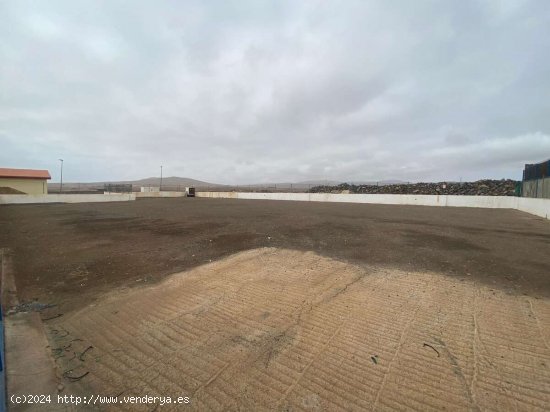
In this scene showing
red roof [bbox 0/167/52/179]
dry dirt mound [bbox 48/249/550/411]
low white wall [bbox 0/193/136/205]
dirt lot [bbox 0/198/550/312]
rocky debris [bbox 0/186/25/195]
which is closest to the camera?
dry dirt mound [bbox 48/249/550/411]

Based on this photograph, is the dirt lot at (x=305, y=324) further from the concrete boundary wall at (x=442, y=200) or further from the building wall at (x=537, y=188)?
the concrete boundary wall at (x=442, y=200)

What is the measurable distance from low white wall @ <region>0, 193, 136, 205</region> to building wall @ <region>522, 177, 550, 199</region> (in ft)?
138

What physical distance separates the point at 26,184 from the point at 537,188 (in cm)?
5036

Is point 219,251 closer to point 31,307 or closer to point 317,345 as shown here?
Answer: point 31,307

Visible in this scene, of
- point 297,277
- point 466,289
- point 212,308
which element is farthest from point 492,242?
point 212,308

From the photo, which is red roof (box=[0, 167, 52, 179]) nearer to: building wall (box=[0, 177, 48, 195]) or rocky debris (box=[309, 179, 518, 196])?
building wall (box=[0, 177, 48, 195])

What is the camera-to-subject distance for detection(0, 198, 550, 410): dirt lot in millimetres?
2699

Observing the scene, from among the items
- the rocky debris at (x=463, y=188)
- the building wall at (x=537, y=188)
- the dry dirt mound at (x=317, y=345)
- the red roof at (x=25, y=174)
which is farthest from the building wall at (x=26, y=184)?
the building wall at (x=537, y=188)

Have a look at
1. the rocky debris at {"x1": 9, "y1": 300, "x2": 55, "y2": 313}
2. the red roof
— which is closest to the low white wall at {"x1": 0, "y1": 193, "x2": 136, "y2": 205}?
the red roof

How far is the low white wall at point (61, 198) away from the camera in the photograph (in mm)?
A: 27384

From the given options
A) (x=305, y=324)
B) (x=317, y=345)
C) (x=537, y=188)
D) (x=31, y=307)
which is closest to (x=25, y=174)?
(x=31, y=307)

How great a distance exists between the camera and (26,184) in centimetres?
3178

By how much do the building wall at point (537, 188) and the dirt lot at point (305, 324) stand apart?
1507 centimetres

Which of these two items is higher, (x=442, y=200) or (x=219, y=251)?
(x=442, y=200)
